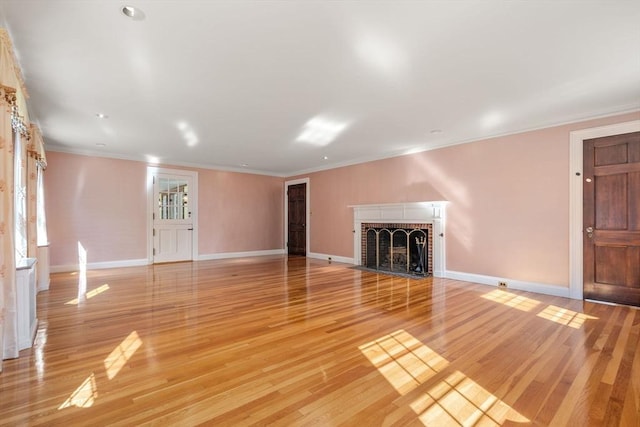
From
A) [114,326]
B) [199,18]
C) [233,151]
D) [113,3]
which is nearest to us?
[113,3]

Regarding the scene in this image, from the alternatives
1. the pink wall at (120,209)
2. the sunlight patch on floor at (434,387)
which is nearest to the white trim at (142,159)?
the pink wall at (120,209)

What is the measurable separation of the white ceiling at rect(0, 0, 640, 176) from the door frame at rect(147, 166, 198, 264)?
2274 mm

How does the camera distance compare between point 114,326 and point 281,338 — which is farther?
point 114,326

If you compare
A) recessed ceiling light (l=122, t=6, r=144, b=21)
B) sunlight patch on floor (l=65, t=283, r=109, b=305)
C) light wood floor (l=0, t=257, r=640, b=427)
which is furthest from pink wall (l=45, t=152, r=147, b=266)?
recessed ceiling light (l=122, t=6, r=144, b=21)

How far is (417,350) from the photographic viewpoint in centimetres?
254

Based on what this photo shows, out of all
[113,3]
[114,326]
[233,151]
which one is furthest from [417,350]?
[233,151]

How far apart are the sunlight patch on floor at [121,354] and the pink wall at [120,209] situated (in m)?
4.71

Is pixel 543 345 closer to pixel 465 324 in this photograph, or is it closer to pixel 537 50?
pixel 465 324

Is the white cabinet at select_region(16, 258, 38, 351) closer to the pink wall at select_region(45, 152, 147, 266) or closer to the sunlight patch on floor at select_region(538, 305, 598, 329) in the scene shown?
the pink wall at select_region(45, 152, 147, 266)

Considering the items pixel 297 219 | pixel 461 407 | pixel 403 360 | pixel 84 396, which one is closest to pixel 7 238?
pixel 84 396

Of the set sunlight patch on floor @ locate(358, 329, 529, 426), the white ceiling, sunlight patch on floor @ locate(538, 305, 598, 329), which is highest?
the white ceiling

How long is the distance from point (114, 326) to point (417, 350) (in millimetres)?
2981

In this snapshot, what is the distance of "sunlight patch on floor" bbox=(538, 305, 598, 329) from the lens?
10.5ft

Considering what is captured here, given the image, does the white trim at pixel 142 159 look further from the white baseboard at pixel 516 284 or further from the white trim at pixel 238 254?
the white baseboard at pixel 516 284
